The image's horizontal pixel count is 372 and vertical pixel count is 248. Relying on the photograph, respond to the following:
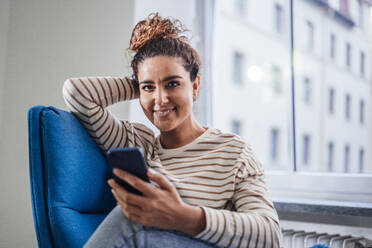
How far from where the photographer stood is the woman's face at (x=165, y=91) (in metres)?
1.10

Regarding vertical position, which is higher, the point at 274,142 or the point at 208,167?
the point at 208,167

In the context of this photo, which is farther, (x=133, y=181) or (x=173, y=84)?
(x=173, y=84)

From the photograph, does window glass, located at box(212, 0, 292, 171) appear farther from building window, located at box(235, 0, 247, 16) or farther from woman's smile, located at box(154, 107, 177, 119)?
woman's smile, located at box(154, 107, 177, 119)

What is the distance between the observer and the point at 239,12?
77.2 ft

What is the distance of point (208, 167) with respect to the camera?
3.46ft

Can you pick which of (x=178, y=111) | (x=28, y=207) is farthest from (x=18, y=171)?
(x=178, y=111)

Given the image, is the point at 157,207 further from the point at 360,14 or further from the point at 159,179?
the point at 360,14

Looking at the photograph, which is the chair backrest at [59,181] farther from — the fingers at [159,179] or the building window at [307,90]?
the building window at [307,90]

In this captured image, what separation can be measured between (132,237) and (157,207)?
0.29 feet

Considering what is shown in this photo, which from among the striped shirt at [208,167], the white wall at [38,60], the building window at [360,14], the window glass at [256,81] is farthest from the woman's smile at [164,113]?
the window glass at [256,81]

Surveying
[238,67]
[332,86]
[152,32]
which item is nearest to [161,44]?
[152,32]

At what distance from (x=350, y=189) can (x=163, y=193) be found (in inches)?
43.4

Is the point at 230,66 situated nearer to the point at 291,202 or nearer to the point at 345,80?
the point at 345,80

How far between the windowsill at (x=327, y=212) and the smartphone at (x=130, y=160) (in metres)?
0.88
